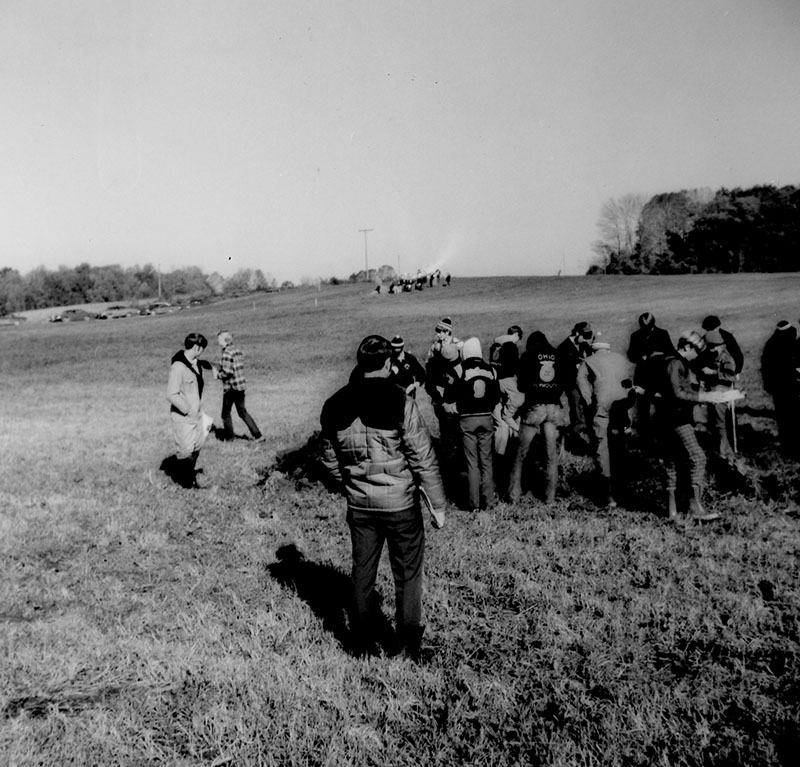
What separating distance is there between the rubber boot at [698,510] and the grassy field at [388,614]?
0.78 feet

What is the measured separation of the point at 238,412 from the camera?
487 inches

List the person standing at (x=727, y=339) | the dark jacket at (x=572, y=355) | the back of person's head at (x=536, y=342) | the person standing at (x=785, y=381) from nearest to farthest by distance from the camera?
the back of person's head at (x=536, y=342)
the person standing at (x=785, y=381)
the person standing at (x=727, y=339)
the dark jacket at (x=572, y=355)

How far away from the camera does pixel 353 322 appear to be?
41219mm

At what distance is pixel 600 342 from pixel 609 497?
6.06ft

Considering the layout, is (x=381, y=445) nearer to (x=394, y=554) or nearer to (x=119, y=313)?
(x=394, y=554)

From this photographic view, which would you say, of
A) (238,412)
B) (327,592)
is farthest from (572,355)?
(327,592)

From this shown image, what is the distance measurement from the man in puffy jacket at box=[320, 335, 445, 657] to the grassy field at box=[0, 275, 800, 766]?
2.06ft

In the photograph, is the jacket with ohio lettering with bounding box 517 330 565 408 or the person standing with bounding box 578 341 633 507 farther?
the person standing with bounding box 578 341 633 507

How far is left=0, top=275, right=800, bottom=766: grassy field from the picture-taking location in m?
3.64

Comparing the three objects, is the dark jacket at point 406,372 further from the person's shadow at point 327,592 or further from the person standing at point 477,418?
the person's shadow at point 327,592

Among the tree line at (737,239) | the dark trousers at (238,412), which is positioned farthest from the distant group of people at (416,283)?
the dark trousers at (238,412)

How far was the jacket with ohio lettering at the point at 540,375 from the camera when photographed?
7.57 m

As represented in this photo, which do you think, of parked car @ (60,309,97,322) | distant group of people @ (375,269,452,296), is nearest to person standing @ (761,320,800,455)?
distant group of people @ (375,269,452,296)

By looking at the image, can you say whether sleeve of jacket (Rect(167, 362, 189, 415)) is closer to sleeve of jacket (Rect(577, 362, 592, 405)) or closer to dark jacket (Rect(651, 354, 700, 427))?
sleeve of jacket (Rect(577, 362, 592, 405))
